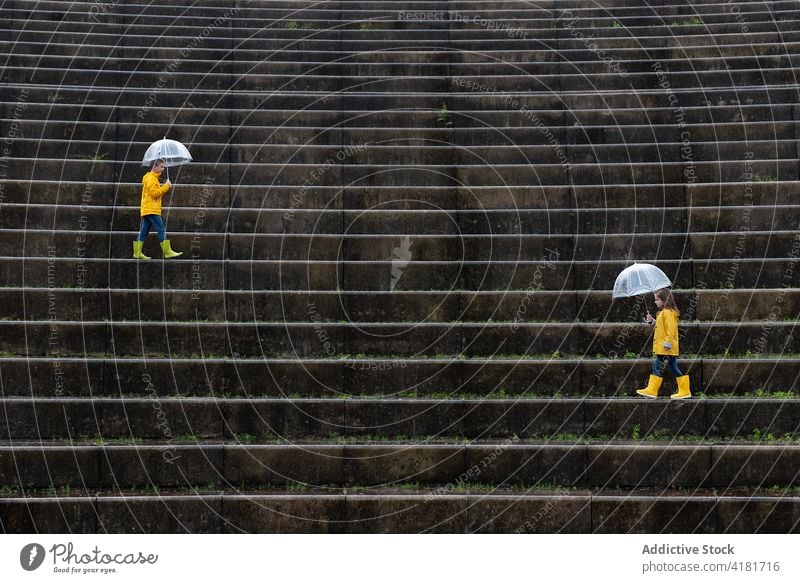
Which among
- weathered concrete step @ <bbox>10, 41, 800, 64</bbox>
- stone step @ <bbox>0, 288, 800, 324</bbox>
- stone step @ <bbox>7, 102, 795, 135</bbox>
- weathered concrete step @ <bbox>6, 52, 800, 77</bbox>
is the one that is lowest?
stone step @ <bbox>0, 288, 800, 324</bbox>

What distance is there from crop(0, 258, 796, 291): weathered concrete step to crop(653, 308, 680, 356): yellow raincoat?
1.45 m

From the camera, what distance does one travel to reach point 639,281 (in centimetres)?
1036

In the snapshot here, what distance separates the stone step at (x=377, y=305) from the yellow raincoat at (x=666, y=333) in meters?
0.89

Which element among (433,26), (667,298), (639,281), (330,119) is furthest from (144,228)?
(433,26)

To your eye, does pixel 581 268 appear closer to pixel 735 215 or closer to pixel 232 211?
pixel 735 215

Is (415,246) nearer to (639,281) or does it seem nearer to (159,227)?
(639,281)

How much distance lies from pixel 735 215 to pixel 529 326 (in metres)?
3.17

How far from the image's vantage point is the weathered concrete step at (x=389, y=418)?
9.95 m

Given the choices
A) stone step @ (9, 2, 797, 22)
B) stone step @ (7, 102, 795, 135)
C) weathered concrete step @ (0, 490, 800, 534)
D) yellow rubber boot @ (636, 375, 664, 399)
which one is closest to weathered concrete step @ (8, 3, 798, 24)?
stone step @ (9, 2, 797, 22)

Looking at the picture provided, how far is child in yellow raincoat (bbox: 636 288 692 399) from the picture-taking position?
401 inches

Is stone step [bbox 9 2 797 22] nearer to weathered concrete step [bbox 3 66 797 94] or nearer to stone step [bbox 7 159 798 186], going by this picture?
weathered concrete step [bbox 3 66 797 94]

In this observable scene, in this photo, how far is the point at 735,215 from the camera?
1216 centimetres

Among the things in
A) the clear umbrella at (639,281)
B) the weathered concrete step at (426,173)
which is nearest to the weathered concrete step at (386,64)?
the weathered concrete step at (426,173)

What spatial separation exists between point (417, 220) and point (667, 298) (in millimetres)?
3428
